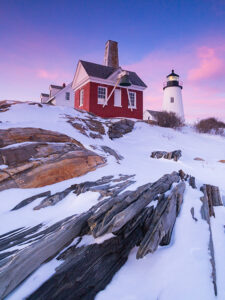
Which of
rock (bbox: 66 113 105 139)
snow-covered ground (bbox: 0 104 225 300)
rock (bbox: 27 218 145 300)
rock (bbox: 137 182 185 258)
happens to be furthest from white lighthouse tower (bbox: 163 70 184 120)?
rock (bbox: 27 218 145 300)

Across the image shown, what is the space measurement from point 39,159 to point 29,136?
1.41 metres

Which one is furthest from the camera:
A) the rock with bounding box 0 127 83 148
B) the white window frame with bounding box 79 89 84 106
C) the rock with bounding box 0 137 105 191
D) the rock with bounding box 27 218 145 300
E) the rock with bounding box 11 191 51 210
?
the white window frame with bounding box 79 89 84 106

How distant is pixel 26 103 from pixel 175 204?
9618mm

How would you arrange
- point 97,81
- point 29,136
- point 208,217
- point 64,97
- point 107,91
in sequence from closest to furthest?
1. point 208,217
2. point 29,136
3. point 97,81
4. point 107,91
5. point 64,97

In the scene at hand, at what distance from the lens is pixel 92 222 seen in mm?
2984

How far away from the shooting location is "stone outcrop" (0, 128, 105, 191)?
4.96 meters

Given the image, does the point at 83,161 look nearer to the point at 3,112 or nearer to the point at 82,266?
the point at 82,266

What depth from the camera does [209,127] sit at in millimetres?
19172

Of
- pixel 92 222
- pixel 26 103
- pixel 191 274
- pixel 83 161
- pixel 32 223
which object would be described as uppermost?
pixel 26 103

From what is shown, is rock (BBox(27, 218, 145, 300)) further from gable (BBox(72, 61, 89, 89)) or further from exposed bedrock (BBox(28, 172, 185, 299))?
gable (BBox(72, 61, 89, 89))

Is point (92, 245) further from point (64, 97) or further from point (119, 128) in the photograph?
point (64, 97)

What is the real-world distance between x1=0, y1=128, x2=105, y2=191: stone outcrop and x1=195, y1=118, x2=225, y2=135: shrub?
15771mm

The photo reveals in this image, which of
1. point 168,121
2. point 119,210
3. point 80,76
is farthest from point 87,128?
point 80,76

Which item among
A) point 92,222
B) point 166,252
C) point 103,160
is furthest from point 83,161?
point 166,252
